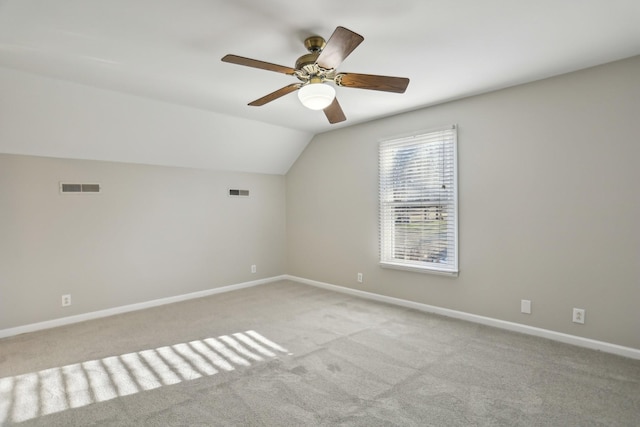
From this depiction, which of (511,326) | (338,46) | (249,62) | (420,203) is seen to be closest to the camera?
(338,46)

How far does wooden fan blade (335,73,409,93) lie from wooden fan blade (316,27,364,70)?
187 millimetres

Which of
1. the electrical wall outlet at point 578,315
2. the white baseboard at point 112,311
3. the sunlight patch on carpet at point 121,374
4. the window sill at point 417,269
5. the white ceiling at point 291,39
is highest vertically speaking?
the white ceiling at point 291,39

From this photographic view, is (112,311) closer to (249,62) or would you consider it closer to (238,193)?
(238,193)

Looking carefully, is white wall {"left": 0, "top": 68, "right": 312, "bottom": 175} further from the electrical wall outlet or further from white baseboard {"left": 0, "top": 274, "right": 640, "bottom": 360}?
the electrical wall outlet

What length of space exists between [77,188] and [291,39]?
10.0 feet

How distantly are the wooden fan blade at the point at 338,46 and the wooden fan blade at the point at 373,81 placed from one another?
0.62ft

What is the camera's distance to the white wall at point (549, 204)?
269 centimetres

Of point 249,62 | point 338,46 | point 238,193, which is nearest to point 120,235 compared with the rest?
point 238,193

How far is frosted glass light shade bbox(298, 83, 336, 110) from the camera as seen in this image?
7.43 ft

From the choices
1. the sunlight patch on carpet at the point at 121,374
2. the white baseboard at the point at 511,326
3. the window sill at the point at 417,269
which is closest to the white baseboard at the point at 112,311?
the sunlight patch on carpet at the point at 121,374

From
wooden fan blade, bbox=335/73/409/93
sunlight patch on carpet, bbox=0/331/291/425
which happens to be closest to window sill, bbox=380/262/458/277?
sunlight patch on carpet, bbox=0/331/291/425

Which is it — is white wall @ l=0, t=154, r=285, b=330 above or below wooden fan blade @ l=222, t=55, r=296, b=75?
below

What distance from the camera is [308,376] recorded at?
2.48 meters

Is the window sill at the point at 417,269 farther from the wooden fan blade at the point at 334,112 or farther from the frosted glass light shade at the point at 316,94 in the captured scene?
the frosted glass light shade at the point at 316,94
